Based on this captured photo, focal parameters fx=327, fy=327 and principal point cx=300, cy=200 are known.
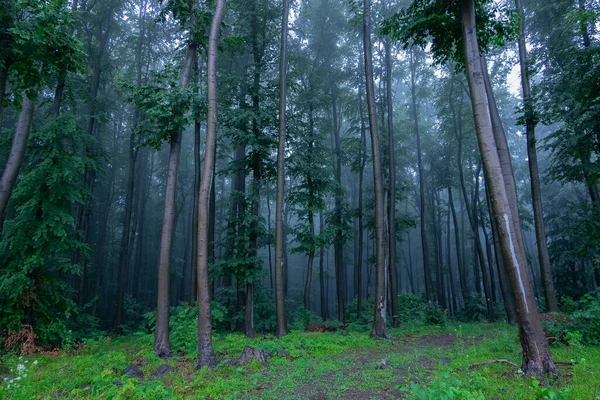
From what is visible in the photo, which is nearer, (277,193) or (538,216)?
(538,216)

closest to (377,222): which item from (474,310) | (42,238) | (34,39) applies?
(34,39)

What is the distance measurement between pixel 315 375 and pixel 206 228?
4.24 meters

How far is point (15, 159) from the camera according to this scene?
340 inches

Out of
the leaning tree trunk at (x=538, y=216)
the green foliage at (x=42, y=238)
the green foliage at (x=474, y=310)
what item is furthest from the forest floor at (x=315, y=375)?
the green foliage at (x=474, y=310)

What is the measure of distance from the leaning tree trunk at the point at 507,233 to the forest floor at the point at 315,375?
0.41 metres

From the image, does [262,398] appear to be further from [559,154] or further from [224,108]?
[559,154]

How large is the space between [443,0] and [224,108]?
906 centimetres

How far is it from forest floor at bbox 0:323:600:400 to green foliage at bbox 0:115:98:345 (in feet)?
5.42

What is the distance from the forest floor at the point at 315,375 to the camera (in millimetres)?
4582

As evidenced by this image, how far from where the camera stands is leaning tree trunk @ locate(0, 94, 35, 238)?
322 inches

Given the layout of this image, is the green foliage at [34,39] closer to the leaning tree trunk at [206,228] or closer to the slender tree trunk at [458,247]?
the leaning tree trunk at [206,228]

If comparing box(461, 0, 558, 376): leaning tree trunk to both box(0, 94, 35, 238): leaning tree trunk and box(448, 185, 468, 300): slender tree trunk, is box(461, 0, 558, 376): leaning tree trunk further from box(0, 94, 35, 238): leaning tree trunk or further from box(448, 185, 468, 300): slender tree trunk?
box(448, 185, 468, 300): slender tree trunk

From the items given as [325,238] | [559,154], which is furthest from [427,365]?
[559,154]

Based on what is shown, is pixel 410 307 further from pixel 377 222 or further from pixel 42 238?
pixel 42 238
